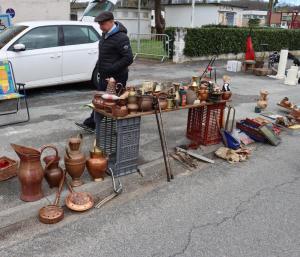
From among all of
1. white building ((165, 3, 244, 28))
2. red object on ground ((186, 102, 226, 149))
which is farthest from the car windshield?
white building ((165, 3, 244, 28))

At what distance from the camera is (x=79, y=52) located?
27.7ft

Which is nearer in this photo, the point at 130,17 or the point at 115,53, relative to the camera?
the point at 115,53

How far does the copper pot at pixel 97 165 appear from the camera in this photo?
411cm

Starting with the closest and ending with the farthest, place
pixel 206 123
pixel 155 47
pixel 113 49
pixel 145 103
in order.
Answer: pixel 145 103, pixel 113 49, pixel 206 123, pixel 155 47

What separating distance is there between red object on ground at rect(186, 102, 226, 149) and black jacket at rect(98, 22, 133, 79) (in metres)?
1.31

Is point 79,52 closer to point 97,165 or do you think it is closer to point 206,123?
point 206,123

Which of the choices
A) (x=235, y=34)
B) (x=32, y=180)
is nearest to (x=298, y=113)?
(x=32, y=180)

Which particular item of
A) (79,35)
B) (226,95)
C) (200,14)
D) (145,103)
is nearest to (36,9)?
(79,35)

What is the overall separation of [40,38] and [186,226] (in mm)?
5954

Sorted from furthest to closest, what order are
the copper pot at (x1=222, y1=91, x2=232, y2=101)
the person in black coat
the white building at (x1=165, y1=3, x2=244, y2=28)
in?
the white building at (x1=165, y1=3, x2=244, y2=28) → the copper pot at (x1=222, y1=91, x2=232, y2=101) → the person in black coat

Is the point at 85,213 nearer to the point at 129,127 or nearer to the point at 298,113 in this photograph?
the point at 129,127

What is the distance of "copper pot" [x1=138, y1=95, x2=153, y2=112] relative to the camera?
172 inches

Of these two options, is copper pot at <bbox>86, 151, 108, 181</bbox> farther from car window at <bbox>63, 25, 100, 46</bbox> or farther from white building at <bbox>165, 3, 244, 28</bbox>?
white building at <bbox>165, 3, 244, 28</bbox>

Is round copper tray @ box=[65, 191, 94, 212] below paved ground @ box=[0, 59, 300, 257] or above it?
above
